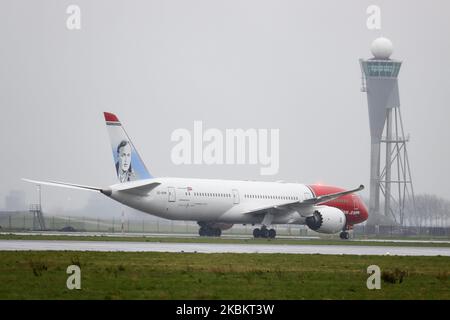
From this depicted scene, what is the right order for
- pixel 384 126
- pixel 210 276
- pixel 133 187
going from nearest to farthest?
1. pixel 210 276
2. pixel 133 187
3. pixel 384 126

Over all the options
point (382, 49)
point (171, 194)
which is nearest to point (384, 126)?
point (382, 49)

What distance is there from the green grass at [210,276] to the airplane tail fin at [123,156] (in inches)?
1097

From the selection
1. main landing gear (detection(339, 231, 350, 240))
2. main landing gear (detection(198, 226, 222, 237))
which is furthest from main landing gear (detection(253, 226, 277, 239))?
main landing gear (detection(339, 231, 350, 240))

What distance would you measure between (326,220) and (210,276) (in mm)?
43455

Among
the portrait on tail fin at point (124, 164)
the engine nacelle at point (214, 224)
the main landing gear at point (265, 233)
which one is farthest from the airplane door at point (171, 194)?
the main landing gear at point (265, 233)

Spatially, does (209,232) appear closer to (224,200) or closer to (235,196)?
(224,200)

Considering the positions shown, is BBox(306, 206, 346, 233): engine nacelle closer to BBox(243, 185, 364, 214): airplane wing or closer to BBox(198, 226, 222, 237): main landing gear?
BBox(243, 185, 364, 214): airplane wing

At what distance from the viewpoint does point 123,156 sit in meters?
74.4

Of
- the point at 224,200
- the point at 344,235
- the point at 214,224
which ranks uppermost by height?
the point at 224,200

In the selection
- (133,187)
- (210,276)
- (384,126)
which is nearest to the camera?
(210,276)

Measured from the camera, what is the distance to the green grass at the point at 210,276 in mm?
29781

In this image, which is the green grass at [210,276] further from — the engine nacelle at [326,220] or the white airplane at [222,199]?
the engine nacelle at [326,220]
